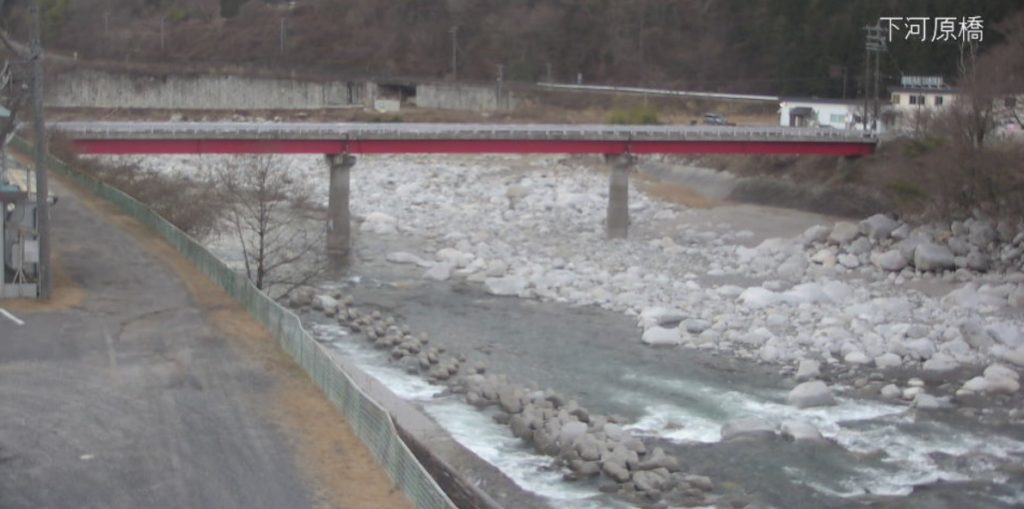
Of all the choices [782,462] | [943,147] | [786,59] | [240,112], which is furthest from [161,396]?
[240,112]

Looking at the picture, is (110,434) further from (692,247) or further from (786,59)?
(786,59)

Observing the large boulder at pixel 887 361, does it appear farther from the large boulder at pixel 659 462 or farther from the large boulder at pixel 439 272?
the large boulder at pixel 439 272

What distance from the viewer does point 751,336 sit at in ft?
103

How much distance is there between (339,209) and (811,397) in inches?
1069

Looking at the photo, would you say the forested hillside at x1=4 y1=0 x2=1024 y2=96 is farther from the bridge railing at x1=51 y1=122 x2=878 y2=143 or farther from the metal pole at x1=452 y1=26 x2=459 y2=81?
the bridge railing at x1=51 y1=122 x2=878 y2=143

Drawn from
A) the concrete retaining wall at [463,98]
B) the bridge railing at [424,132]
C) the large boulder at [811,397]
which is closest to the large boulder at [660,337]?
the large boulder at [811,397]

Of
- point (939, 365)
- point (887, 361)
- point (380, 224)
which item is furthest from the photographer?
point (380, 224)

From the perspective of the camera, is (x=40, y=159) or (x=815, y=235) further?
(x=815, y=235)

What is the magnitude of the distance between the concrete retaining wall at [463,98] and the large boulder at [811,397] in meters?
79.6

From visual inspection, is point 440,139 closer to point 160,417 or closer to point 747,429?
point 747,429

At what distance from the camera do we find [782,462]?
21.5 meters

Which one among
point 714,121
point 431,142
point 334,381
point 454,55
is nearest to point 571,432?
point 334,381

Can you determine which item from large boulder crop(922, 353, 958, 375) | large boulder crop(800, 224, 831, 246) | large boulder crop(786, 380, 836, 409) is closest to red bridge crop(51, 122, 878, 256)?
large boulder crop(800, 224, 831, 246)

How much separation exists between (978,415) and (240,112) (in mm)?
94281
